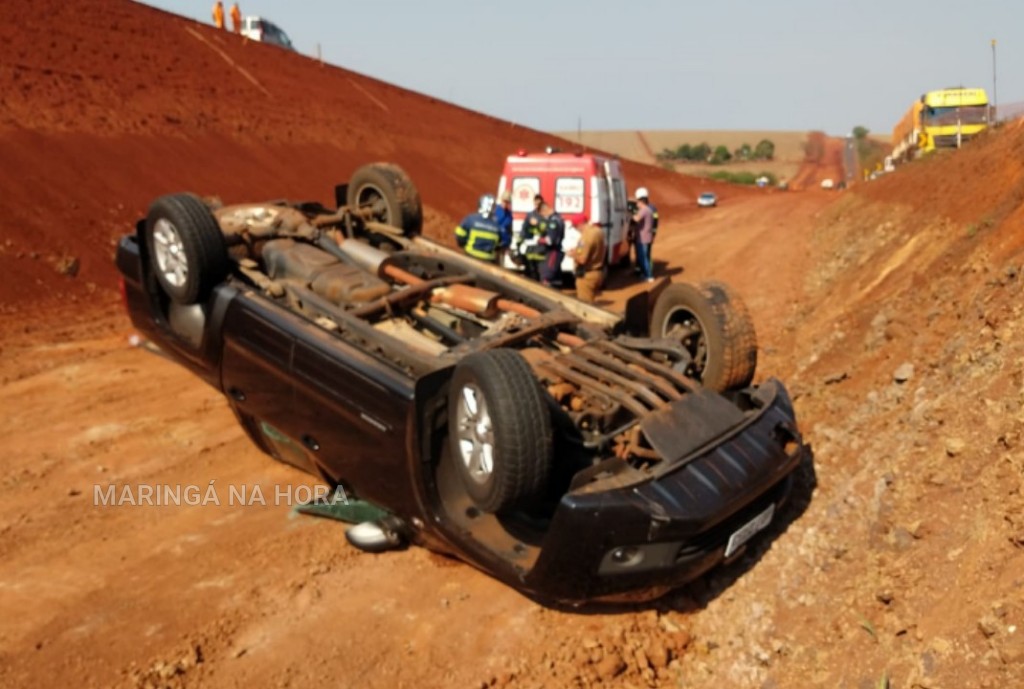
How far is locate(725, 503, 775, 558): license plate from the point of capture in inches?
154

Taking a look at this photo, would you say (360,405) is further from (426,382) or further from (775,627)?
(775,627)

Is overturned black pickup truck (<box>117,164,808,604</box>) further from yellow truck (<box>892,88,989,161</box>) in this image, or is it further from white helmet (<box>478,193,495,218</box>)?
yellow truck (<box>892,88,989,161</box>)

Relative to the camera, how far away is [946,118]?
23906 mm

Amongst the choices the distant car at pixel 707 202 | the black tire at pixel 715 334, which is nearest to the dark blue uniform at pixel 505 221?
the black tire at pixel 715 334

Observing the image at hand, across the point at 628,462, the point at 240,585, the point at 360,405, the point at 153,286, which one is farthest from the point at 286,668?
the point at 153,286

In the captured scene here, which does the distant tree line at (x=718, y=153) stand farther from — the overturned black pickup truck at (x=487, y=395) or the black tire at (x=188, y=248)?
the black tire at (x=188, y=248)

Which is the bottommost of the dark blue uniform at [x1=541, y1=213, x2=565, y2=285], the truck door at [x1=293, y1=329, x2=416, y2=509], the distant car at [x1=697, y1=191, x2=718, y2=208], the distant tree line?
the truck door at [x1=293, y1=329, x2=416, y2=509]

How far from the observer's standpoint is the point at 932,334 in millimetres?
5617

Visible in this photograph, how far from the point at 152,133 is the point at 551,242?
33.7ft

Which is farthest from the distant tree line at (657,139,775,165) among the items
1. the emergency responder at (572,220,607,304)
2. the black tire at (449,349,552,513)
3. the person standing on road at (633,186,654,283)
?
the black tire at (449,349,552,513)

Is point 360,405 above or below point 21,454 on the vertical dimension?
above

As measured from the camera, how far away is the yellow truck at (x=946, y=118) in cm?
2284

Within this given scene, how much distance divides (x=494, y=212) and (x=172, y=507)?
6.16m

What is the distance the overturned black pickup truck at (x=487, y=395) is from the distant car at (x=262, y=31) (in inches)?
982
